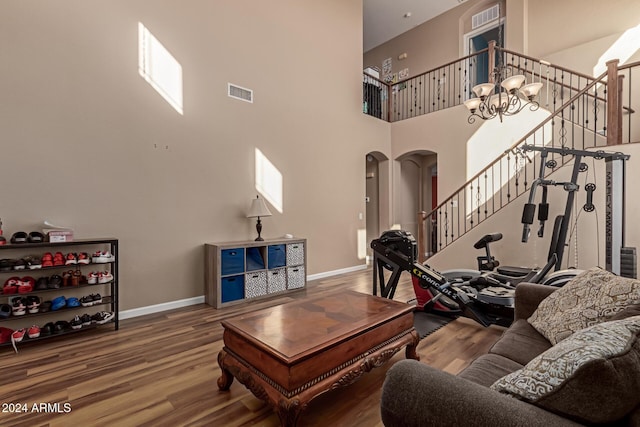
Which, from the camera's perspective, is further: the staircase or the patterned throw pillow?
the staircase

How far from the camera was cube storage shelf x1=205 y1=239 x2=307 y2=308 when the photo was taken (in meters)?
4.08

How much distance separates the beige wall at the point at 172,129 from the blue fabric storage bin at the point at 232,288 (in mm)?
427

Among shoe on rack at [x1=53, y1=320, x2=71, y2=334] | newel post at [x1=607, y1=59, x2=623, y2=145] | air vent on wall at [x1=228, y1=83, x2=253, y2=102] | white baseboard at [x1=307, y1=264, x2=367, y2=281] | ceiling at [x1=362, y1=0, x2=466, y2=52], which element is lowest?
white baseboard at [x1=307, y1=264, x2=367, y2=281]

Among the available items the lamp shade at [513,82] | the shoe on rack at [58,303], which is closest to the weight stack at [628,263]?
the lamp shade at [513,82]

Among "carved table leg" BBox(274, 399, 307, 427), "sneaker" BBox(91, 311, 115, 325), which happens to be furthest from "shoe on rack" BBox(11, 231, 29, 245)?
"carved table leg" BBox(274, 399, 307, 427)

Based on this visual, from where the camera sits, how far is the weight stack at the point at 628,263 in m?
3.14

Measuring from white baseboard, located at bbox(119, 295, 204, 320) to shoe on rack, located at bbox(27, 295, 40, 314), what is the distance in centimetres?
82

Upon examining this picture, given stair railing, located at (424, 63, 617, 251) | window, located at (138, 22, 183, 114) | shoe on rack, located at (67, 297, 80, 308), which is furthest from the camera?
stair railing, located at (424, 63, 617, 251)

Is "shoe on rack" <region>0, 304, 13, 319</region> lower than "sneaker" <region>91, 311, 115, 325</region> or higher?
higher

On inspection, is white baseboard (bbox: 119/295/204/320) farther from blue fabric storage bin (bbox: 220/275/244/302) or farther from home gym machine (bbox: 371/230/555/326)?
home gym machine (bbox: 371/230/555/326)

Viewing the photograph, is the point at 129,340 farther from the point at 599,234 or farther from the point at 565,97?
the point at 565,97

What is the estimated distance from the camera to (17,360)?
265 cm

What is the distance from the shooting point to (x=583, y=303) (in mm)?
1723

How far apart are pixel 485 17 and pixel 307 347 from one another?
334 inches
